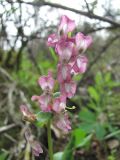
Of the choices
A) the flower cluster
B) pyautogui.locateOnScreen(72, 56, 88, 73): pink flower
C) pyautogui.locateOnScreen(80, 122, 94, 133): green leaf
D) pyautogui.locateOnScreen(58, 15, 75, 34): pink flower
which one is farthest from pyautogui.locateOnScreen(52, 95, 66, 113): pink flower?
pyautogui.locateOnScreen(80, 122, 94, 133): green leaf

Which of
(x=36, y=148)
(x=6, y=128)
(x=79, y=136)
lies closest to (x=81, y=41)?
(x=36, y=148)

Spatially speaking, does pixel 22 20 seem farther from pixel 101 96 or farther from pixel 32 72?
pixel 32 72

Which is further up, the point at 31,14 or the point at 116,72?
the point at 31,14

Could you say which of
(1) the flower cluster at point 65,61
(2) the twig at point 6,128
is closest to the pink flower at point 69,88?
(1) the flower cluster at point 65,61

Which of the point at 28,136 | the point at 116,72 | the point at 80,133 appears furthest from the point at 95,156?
the point at 116,72

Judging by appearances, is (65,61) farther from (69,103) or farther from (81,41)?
(69,103)

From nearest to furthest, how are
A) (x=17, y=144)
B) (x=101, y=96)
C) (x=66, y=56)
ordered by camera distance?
1. (x=66, y=56)
2. (x=17, y=144)
3. (x=101, y=96)

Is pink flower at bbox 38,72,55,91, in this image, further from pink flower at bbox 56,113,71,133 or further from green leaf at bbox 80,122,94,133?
green leaf at bbox 80,122,94,133
